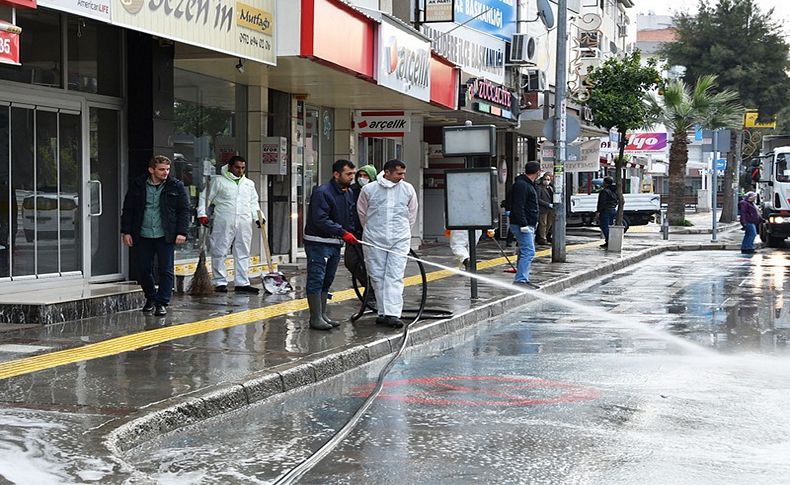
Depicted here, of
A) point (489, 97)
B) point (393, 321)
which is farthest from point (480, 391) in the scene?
point (489, 97)

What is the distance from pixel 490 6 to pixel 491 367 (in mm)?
19429

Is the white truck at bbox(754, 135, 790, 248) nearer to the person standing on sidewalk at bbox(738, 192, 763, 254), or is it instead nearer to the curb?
the person standing on sidewalk at bbox(738, 192, 763, 254)

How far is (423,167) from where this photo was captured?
27469 millimetres

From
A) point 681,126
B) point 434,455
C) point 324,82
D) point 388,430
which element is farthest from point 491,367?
point 681,126

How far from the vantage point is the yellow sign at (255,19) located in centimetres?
1345

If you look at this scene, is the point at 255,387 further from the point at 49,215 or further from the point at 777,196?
the point at 777,196

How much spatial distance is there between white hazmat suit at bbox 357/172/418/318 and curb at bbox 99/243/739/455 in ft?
1.68

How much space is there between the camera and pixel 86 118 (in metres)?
13.5

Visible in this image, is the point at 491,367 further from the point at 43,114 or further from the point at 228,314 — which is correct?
the point at 43,114

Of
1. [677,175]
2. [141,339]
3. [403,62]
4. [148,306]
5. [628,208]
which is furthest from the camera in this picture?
[677,175]

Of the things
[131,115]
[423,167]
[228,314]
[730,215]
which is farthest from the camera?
[730,215]

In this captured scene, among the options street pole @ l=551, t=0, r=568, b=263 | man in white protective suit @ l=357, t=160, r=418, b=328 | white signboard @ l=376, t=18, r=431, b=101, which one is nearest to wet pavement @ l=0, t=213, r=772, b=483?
man in white protective suit @ l=357, t=160, r=418, b=328

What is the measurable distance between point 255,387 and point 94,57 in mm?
7154

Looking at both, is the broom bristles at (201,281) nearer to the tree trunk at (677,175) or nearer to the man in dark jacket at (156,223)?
the man in dark jacket at (156,223)
